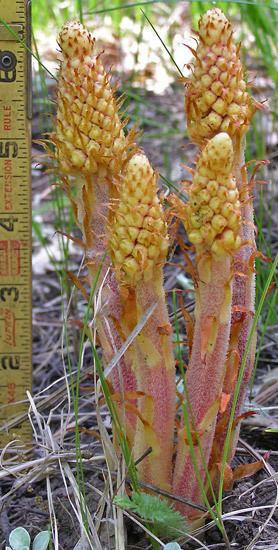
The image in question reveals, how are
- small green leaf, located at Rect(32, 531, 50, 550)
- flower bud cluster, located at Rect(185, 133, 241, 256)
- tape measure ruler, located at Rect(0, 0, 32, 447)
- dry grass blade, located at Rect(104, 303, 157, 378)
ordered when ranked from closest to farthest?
1. flower bud cluster, located at Rect(185, 133, 241, 256)
2. dry grass blade, located at Rect(104, 303, 157, 378)
3. small green leaf, located at Rect(32, 531, 50, 550)
4. tape measure ruler, located at Rect(0, 0, 32, 447)

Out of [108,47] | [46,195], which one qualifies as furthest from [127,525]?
[108,47]

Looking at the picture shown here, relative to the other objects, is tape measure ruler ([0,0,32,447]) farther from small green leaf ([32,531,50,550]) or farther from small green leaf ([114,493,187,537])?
small green leaf ([114,493,187,537])

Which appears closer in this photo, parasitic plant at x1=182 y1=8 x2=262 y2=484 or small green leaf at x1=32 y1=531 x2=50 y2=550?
parasitic plant at x1=182 y1=8 x2=262 y2=484

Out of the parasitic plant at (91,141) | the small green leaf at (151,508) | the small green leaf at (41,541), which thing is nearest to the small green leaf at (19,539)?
the small green leaf at (41,541)

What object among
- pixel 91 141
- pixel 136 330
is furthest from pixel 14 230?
pixel 136 330

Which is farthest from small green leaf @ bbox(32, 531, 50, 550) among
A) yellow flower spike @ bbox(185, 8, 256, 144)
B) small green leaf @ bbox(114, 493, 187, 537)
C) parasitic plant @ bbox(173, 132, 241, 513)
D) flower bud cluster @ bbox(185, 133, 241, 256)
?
yellow flower spike @ bbox(185, 8, 256, 144)

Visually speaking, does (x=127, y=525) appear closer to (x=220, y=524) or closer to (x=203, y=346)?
(x=220, y=524)

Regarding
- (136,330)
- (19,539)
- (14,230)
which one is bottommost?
(19,539)

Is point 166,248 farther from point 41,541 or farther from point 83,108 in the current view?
point 41,541
